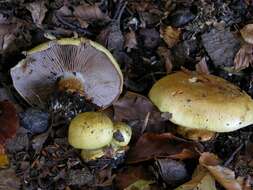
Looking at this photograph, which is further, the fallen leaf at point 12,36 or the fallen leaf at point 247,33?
the fallen leaf at point 247,33

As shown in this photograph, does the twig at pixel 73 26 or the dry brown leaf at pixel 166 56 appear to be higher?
the twig at pixel 73 26

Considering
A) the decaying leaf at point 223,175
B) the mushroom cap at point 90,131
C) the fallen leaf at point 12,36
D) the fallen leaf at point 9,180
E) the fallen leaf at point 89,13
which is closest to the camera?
the mushroom cap at point 90,131

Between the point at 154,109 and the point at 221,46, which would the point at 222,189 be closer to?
the point at 154,109

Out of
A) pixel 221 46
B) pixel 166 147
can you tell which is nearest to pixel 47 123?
pixel 166 147

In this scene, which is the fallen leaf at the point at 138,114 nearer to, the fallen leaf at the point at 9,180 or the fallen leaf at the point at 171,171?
the fallen leaf at the point at 171,171

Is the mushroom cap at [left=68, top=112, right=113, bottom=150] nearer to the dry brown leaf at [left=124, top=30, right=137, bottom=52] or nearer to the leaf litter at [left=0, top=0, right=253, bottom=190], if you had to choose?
the leaf litter at [left=0, top=0, right=253, bottom=190]

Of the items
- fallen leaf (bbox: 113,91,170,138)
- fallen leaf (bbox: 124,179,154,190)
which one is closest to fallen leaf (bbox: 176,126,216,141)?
fallen leaf (bbox: 113,91,170,138)

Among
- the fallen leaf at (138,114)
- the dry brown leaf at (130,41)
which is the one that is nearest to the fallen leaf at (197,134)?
the fallen leaf at (138,114)
